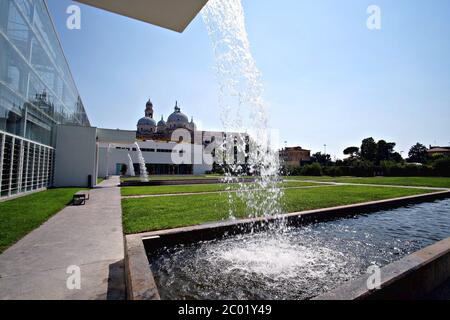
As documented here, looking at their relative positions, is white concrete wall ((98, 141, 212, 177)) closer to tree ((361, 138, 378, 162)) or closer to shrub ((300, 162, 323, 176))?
shrub ((300, 162, 323, 176))

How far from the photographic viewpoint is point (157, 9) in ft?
12.2

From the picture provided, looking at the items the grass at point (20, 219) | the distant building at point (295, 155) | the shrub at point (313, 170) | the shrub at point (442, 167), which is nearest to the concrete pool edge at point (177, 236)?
the grass at point (20, 219)

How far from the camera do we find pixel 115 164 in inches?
1928

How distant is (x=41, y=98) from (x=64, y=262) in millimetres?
15075

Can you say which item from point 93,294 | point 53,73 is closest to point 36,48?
point 53,73

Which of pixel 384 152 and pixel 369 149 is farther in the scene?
pixel 384 152

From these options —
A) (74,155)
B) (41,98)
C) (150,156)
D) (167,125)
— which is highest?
(167,125)

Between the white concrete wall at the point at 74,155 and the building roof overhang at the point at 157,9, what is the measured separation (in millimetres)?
19824

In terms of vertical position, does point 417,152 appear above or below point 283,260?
above

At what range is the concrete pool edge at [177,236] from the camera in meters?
2.80

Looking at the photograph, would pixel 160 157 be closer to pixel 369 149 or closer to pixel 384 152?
pixel 369 149

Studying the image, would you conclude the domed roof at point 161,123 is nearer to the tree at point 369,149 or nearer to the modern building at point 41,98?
the tree at point 369,149

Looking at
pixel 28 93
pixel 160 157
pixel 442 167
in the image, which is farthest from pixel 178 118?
pixel 28 93

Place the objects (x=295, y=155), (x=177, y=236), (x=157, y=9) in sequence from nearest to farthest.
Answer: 1. (x=157, y=9)
2. (x=177, y=236)
3. (x=295, y=155)
